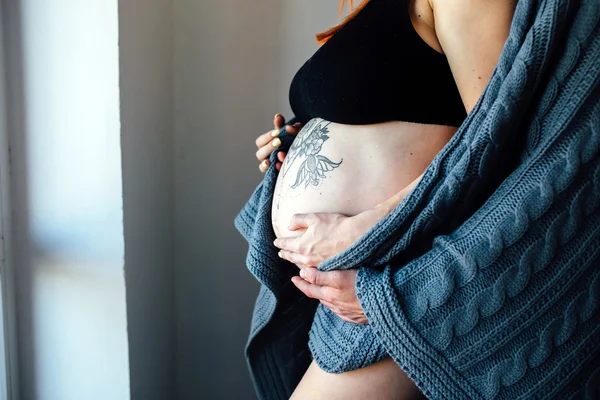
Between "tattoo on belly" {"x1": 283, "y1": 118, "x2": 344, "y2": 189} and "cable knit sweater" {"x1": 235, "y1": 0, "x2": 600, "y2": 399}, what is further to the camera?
"tattoo on belly" {"x1": 283, "y1": 118, "x2": 344, "y2": 189}

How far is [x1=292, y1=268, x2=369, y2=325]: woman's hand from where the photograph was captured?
28.2 inches

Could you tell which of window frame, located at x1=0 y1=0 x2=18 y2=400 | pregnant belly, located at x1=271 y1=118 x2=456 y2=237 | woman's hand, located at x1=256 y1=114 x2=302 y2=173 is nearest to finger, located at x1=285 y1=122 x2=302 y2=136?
woman's hand, located at x1=256 y1=114 x2=302 y2=173

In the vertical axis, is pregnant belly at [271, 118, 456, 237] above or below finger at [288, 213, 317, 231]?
above

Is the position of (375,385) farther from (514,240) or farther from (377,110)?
(377,110)

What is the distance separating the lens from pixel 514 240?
0.62m

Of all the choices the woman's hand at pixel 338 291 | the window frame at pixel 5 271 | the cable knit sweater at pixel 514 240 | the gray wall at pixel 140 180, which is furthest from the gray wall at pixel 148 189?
the cable knit sweater at pixel 514 240

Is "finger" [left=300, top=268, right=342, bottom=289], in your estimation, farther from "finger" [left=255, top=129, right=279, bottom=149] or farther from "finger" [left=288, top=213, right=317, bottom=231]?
"finger" [left=255, top=129, right=279, bottom=149]

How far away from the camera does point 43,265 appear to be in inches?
42.2

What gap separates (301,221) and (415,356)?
0.25 meters

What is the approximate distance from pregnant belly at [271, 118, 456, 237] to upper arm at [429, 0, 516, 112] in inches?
4.2

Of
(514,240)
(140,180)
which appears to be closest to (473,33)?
(514,240)

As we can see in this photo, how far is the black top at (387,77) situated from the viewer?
74cm

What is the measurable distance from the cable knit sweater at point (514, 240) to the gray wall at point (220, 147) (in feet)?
2.28

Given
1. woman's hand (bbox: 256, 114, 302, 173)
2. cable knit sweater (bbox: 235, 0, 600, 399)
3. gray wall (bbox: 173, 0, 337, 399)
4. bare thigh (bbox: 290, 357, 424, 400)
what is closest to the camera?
cable knit sweater (bbox: 235, 0, 600, 399)
